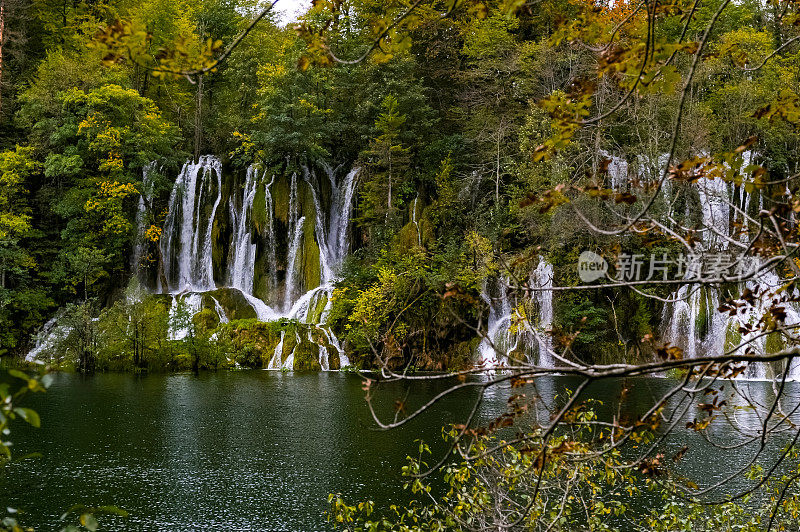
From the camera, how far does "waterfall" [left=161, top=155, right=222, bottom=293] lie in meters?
26.8

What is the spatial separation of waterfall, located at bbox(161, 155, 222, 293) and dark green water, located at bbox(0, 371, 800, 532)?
402 inches

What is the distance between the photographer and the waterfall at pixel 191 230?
1056 inches

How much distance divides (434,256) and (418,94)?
267 inches

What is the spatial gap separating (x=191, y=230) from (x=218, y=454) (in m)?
18.1

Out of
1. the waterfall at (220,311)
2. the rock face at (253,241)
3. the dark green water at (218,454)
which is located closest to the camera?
the dark green water at (218,454)

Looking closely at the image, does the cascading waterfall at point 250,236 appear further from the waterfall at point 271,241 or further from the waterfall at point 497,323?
the waterfall at point 497,323

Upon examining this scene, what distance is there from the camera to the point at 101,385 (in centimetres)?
1769

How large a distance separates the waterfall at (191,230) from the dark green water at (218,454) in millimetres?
10199

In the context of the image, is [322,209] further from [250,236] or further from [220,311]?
[220,311]

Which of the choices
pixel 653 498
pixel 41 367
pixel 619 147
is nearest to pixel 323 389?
pixel 653 498

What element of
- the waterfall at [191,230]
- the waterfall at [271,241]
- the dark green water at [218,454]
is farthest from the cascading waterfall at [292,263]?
the dark green water at [218,454]

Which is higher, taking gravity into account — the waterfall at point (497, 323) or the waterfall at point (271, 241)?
the waterfall at point (271, 241)

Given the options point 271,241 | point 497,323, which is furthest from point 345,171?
point 497,323

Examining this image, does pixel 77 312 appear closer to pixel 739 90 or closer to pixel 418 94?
pixel 418 94
